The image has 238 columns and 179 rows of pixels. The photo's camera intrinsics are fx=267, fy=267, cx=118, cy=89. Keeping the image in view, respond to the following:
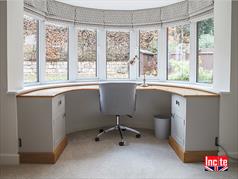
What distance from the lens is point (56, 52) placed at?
450cm

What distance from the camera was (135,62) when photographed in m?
4.96

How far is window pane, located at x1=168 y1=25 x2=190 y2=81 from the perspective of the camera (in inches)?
175

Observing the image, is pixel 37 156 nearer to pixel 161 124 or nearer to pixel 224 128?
pixel 161 124

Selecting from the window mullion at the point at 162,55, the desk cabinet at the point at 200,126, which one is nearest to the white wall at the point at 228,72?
the desk cabinet at the point at 200,126

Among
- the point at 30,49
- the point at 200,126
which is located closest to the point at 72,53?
the point at 30,49

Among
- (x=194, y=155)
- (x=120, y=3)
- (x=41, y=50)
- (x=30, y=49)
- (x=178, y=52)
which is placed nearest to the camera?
(x=194, y=155)

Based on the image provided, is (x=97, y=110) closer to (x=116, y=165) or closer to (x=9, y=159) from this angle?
(x=116, y=165)

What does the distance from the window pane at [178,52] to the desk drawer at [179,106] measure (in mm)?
944

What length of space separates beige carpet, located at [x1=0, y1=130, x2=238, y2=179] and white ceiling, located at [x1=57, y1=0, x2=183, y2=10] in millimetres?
2223

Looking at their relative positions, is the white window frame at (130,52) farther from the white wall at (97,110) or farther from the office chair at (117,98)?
the office chair at (117,98)

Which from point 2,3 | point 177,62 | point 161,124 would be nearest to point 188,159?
point 161,124

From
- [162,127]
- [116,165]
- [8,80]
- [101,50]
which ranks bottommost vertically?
[116,165]

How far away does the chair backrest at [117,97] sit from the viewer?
3.84 meters
